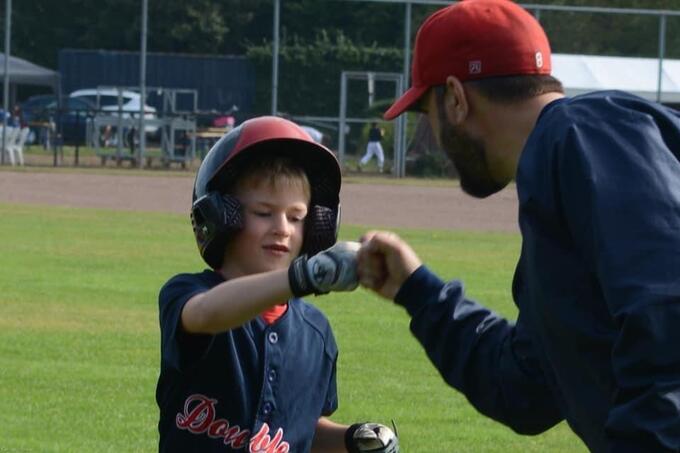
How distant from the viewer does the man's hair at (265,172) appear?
3.83 metres

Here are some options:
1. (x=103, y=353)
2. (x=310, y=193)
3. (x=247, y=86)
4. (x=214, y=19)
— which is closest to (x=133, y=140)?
(x=247, y=86)

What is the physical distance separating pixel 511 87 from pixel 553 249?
0.45 m

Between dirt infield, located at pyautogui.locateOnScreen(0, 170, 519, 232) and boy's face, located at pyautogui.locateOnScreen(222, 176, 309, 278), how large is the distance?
1816 centimetres

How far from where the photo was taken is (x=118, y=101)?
39.8m

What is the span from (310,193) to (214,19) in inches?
1683

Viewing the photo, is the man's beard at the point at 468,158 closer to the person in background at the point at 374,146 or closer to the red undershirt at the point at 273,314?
Result: the red undershirt at the point at 273,314

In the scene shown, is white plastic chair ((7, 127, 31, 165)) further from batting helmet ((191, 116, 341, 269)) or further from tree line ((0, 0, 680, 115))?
batting helmet ((191, 116, 341, 269))

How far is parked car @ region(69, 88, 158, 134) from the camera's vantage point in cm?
3825

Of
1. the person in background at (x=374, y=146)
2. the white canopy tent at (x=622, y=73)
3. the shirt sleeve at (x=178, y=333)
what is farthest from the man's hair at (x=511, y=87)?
the white canopy tent at (x=622, y=73)

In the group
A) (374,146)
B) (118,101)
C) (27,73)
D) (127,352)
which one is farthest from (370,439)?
(27,73)

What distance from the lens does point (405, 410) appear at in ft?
29.1

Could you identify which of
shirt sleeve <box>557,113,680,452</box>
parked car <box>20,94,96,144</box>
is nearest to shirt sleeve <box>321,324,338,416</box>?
shirt sleeve <box>557,113,680,452</box>

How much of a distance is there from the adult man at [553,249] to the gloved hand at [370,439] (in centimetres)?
82

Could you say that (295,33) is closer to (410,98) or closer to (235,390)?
(235,390)
